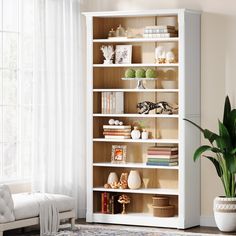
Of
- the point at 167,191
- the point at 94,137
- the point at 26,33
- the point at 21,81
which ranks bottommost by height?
the point at 167,191

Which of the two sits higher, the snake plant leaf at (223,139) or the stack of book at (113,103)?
the stack of book at (113,103)

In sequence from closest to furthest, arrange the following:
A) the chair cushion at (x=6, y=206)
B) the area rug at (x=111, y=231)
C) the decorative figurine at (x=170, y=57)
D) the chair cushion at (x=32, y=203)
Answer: the chair cushion at (x=6, y=206), the chair cushion at (x=32, y=203), the area rug at (x=111, y=231), the decorative figurine at (x=170, y=57)

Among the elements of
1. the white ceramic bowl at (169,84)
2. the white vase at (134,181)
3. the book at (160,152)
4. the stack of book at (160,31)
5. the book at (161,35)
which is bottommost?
the white vase at (134,181)

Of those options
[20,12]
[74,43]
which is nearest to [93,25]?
[74,43]

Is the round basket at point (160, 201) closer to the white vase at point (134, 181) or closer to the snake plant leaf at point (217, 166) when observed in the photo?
the white vase at point (134, 181)

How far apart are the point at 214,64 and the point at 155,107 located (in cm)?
76

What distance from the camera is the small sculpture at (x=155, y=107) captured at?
8.03 m

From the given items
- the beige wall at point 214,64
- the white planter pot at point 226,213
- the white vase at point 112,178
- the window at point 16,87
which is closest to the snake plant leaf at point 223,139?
the beige wall at point 214,64

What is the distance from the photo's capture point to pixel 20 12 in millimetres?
7848

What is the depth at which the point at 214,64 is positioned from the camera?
796 cm

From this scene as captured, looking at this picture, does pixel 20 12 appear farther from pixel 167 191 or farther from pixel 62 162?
pixel 167 191

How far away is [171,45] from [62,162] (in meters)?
1.68

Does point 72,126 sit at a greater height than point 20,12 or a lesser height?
lesser

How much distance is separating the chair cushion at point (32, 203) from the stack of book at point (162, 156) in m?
0.94
